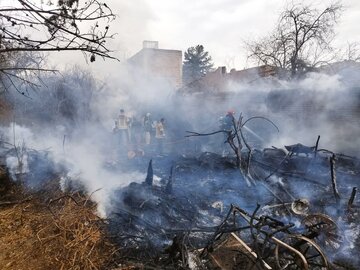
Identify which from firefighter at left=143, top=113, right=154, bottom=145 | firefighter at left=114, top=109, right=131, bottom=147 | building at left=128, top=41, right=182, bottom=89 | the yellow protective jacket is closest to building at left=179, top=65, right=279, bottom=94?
firefighter at left=143, top=113, right=154, bottom=145

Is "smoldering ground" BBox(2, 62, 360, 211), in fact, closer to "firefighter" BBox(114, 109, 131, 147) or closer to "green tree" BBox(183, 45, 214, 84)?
"firefighter" BBox(114, 109, 131, 147)

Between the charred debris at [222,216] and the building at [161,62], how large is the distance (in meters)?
31.1

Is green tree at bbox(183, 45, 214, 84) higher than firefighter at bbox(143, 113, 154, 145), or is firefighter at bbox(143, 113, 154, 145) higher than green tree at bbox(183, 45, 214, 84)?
green tree at bbox(183, 45, 214, 84)

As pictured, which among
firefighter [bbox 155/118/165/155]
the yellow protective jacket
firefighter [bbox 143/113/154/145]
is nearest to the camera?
firefighter [bbox 155/118/165/155]

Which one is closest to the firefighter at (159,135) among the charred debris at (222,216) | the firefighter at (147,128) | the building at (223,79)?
the firefighter at (147,128)

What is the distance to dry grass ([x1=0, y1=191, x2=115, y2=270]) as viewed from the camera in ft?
13.7

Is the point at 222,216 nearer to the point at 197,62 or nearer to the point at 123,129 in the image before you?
the point at 123,129

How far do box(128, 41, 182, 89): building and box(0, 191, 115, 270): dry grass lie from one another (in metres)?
35.9

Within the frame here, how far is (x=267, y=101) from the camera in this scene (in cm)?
1702

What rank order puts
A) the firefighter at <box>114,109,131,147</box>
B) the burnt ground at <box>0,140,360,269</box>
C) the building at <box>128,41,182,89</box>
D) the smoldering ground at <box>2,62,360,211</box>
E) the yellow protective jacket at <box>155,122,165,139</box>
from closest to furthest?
the burnt ground at <box>0,140,360,269</box> < the smoldering ground at <box>2,62,360,211</box> < the yellow protective jacket at <box>155,122,165,139</box> < the firefighter at <box>114,109,131,147</box> < the building at <box>128,41,182,89</box>

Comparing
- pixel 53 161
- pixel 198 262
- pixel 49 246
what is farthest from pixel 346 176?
pixel 53 161

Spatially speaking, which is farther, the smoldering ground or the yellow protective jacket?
the yellow protective jacket

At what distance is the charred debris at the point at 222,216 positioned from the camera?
→ 4.18 m

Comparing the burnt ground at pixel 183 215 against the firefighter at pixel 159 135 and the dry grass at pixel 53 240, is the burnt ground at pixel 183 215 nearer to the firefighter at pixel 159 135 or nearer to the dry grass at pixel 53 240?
the dry grass at pixel 53 240
